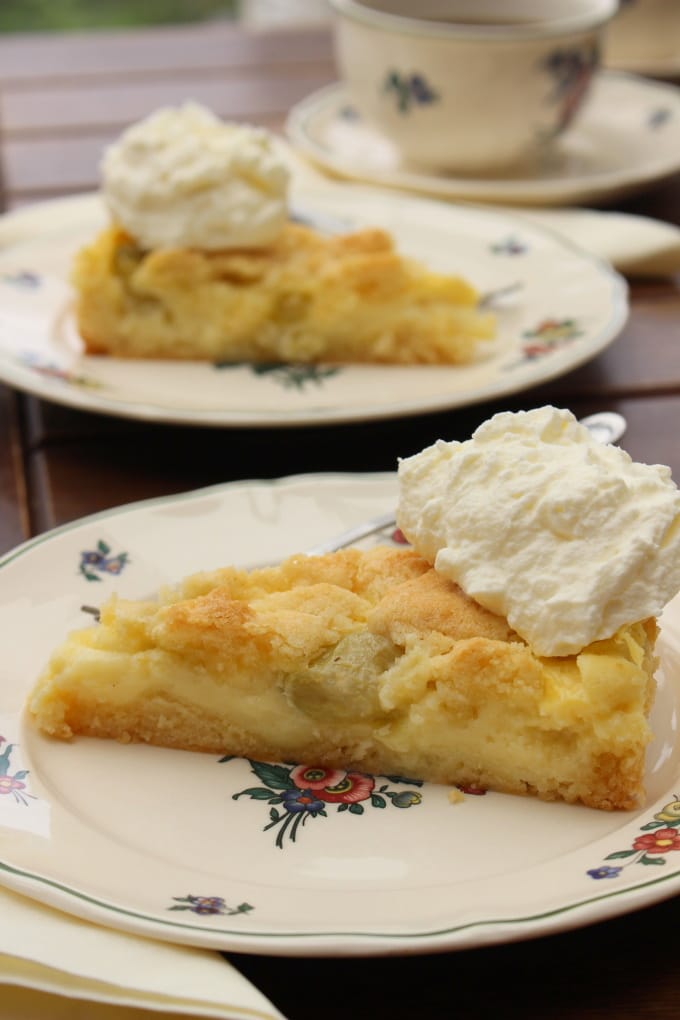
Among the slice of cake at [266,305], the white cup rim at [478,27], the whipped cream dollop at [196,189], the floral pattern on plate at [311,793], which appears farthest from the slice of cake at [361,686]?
A: the white cup rim at [478,27]

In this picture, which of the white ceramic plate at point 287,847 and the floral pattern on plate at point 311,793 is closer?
the white ceramic plate at point 287,847

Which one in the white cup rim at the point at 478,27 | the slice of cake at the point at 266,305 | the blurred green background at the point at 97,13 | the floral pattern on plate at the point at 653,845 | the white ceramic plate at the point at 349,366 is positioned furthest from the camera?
the blurred green background at the point at 97,13

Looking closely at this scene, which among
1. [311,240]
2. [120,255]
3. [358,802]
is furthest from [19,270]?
[358,802]

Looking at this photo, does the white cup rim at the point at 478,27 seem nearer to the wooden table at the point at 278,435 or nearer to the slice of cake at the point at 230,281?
the wooden table at the point at 278,435

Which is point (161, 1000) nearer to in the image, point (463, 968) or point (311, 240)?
point (463, 968)

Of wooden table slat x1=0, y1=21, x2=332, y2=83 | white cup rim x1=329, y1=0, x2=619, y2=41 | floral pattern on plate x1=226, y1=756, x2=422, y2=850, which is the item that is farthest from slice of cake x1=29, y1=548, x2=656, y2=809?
wooden table slat x1=0, y1=21, x2=332, y2=83
